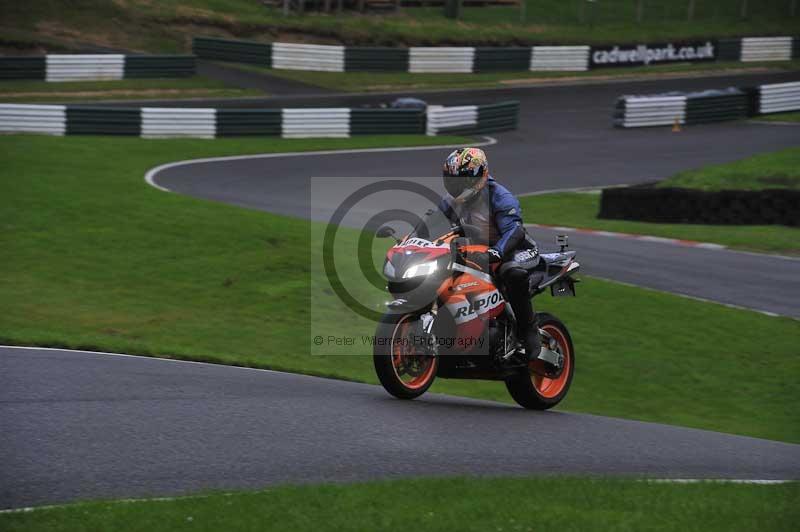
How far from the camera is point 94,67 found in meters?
35.3

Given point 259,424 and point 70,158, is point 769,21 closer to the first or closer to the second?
point 70,158

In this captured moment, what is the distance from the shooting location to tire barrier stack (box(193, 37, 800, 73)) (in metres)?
40.2

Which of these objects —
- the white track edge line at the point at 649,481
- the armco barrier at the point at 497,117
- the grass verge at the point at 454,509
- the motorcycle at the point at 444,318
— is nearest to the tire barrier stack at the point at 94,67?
the armco barrier at the point at 497,117

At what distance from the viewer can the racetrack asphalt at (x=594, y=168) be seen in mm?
A: 16641

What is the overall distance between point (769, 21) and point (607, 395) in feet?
157

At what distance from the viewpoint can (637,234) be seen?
20203 millimetres

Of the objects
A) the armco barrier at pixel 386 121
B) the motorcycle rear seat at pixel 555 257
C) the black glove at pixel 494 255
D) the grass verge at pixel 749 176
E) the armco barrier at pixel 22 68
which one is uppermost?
the armco barrier at pixel 22 68

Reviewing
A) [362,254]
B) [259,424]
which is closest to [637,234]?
[362,254]

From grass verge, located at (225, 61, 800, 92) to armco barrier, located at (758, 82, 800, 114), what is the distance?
6.81 m

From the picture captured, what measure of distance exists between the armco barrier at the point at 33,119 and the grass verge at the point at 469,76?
13413 mm

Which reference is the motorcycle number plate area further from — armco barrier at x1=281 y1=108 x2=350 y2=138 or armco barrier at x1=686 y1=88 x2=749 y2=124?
armco barrier at x1=686 y1=88 x2=749 y2=124

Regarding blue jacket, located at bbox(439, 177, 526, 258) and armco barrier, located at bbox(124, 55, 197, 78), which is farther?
armco barrier, located at bbox(124, 55, 197, 78)

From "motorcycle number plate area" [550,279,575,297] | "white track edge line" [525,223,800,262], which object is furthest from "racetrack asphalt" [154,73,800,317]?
"motorcycle number plate area" [550,279,575,297]

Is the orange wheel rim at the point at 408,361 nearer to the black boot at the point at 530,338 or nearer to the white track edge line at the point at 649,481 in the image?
the black boot at the point at 530,338
